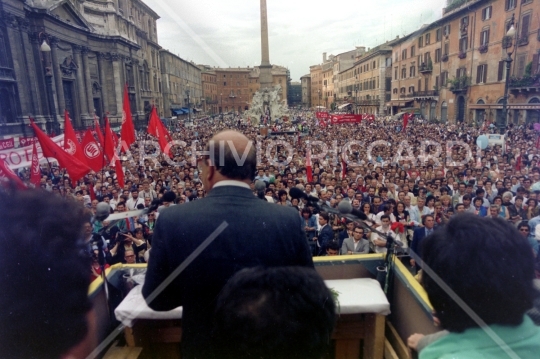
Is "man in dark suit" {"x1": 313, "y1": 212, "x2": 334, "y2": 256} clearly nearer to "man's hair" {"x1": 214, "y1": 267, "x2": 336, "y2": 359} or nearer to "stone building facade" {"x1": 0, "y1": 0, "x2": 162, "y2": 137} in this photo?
"man's hair" {"x1": 214, "y1": 267, "x2": 336, "y2": 359}

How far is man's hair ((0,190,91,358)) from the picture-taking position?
121cm

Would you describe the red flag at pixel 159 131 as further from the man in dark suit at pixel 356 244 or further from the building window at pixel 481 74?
the building window at pixel 481 74

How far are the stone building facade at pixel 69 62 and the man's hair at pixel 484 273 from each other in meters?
15.2

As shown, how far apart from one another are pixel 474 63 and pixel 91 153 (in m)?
35.6

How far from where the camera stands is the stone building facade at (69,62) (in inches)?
876

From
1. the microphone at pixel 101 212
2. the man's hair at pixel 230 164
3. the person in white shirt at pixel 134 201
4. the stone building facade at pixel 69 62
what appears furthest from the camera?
the stone building facade at pixel 69 62

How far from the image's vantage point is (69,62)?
30484 millimetres

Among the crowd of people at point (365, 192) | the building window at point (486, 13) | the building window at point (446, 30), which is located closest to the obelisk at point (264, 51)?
the building window at point (446, 30)

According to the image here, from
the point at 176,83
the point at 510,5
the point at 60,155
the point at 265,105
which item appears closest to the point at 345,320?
the point at 60,155

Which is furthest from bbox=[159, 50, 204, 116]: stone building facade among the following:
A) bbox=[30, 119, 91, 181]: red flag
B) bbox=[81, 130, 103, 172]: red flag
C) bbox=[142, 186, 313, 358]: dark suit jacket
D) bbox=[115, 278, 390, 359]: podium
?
bbox=[142, 186, 313, 358]: dark suit jacket

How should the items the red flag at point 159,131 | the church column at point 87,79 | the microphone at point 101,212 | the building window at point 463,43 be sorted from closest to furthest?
1. the microphone at point 101,212
2. the red flag at point 159,131
3. the church column at point 87,79
4. the building window at point 463,43

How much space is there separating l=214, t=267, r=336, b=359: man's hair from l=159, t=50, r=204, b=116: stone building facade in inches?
2074

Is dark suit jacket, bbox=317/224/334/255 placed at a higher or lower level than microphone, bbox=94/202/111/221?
lower

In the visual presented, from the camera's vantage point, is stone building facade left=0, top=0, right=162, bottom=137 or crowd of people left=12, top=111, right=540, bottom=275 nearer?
crowd of people left=12, top=111, right=540, bottom=275
